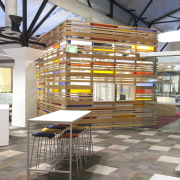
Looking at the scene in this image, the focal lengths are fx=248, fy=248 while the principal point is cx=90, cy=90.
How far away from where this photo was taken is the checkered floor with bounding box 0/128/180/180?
171 inches

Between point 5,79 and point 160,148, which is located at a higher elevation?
point 5,79

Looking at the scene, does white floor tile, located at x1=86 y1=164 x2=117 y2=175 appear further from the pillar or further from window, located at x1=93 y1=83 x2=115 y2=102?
the pillar

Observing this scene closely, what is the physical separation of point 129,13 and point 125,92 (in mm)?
8421

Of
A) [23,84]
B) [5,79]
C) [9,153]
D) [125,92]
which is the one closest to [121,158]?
[9,153]

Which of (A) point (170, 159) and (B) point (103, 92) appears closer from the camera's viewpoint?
(A) point (170, 159)

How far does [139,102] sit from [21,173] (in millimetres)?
5711

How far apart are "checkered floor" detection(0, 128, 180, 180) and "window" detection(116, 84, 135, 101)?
1.52 m

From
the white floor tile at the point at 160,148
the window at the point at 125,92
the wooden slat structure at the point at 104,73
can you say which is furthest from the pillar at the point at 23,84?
the white floor tile at the point at 160,148

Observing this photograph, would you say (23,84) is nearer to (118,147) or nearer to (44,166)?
(118,147)

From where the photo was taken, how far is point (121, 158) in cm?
532

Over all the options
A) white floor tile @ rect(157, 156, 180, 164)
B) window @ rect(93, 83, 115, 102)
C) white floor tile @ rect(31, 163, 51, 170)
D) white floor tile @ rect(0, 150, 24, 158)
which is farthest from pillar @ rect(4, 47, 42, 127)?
white floor tile @ rect(157, 156, 180, 164)

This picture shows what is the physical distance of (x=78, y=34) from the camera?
8352mm

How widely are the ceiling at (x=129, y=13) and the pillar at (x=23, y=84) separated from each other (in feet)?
9.95

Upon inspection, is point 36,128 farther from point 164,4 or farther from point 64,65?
point 164,4
